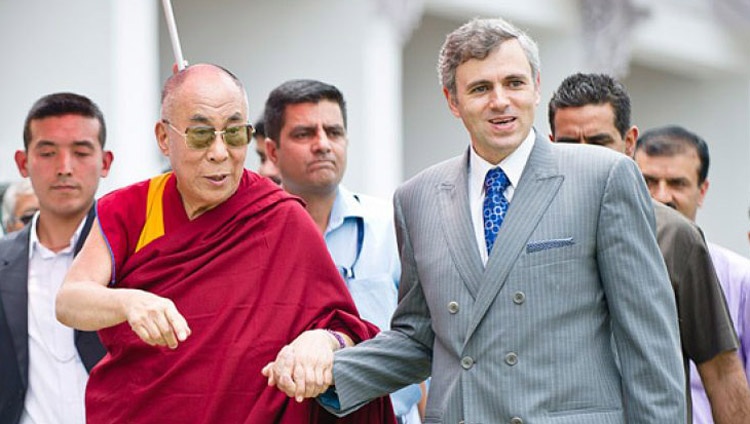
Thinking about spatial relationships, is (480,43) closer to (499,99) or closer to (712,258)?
(499,99)

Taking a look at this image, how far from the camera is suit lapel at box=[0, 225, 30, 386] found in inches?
208

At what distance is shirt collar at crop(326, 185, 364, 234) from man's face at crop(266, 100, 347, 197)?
45 millimetres

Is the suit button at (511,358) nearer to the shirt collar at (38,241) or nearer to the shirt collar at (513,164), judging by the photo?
the shirt collar at (513,164)

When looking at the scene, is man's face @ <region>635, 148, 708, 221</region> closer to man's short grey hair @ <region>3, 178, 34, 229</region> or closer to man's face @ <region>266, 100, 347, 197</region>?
man's face @ <region>266, 100, 347, 197</region>

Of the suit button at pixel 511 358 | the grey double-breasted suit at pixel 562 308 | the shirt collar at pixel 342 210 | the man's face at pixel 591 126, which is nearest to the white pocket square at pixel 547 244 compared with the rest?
the grey double-breasted suit at pixel 562 308

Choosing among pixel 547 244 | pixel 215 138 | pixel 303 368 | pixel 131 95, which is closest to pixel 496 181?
pixel 547 244

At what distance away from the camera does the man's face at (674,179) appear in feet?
18.7

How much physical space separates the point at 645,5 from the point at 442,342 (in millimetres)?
12833

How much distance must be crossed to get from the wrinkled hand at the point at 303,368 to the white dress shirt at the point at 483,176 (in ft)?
1.75

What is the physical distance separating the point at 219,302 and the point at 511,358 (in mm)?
924

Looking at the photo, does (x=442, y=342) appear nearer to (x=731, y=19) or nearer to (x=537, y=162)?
(x=537, y=162)

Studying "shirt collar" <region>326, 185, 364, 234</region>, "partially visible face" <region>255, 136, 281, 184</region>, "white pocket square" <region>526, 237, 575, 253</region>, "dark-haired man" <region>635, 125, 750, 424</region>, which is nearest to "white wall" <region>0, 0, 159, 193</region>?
"partially visible face" <region>255, 136, 281, 184</region>

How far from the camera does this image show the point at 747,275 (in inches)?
202

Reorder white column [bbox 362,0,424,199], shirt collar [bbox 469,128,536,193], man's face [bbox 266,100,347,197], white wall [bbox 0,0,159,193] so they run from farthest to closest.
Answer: white column [bbox 362,0,424,199]
white wall [bbox 0,0,159,193]
man's face [bbox 266,100,347,197]
shirt collar [bbox 469,128,536,193]
